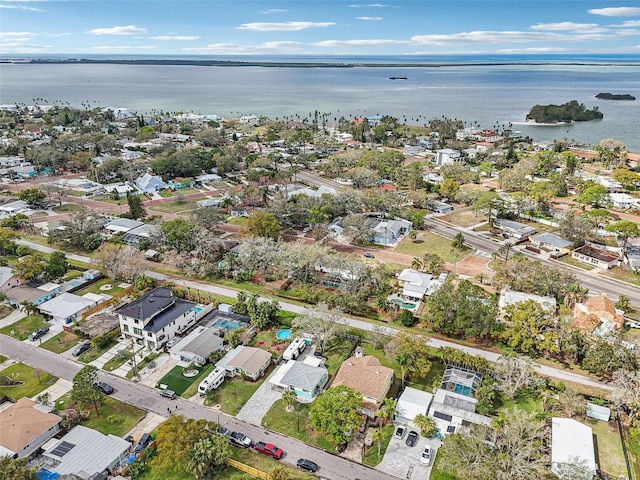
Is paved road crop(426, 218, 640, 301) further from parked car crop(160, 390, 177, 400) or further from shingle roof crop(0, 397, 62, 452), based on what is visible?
shingle roof crop(0, 397, 62, 452)

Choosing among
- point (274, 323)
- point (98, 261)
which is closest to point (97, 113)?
point (98, 261)

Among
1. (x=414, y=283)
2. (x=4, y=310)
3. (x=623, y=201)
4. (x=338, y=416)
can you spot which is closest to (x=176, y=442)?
(x=338, y=416)

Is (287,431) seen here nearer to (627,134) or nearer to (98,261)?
(98,261)

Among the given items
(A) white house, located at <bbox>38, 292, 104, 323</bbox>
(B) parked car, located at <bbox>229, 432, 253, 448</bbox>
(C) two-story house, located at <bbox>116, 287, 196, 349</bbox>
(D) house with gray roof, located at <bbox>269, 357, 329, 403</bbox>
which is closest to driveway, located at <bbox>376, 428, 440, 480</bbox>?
(D) house with gray roof, located at <bbox>269, 357, 329, 403</bbox>

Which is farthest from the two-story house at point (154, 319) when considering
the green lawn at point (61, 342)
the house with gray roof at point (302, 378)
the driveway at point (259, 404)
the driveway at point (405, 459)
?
the driveway at point (405, 459)

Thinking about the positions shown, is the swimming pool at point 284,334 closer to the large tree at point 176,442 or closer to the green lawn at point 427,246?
the large tree at point 176,442
